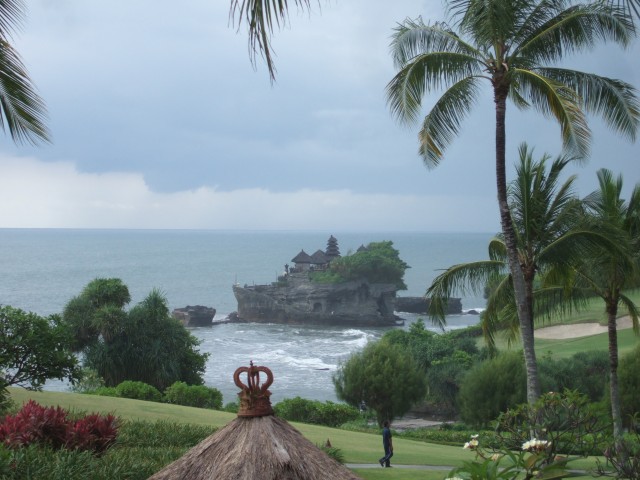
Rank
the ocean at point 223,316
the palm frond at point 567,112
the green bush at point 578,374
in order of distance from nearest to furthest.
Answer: the palm frond at point 567,112
the green bush at point 578,374
the ocean at point 223,316

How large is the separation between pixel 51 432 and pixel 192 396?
18310 mm

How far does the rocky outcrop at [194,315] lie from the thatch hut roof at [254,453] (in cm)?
8492

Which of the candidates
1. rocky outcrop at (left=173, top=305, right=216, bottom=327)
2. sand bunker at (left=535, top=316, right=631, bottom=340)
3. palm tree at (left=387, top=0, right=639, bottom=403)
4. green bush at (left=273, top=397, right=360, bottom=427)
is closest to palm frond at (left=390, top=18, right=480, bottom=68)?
palm tree at (left=387, top=0, right=639, bottom=403)

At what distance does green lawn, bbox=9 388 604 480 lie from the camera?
15.8 metres

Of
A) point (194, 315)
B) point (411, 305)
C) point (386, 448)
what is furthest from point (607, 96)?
point (411, 305)

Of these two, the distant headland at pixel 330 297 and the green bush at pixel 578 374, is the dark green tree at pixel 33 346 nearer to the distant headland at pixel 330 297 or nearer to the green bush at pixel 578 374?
the green bush at pixel 578 374

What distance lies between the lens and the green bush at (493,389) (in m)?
31.8

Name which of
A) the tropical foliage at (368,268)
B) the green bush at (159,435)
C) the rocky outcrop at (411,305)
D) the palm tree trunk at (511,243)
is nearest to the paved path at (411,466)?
the palm tree trunk at (511,243)

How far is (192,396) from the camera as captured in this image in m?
28.8

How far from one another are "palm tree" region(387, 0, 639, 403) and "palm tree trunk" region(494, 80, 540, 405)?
0.02 meters

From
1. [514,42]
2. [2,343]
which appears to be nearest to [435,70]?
[514,42]

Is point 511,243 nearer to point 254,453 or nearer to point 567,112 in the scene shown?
point 567,112

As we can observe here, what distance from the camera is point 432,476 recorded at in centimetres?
1387

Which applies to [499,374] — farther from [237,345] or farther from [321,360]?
[237,345]
